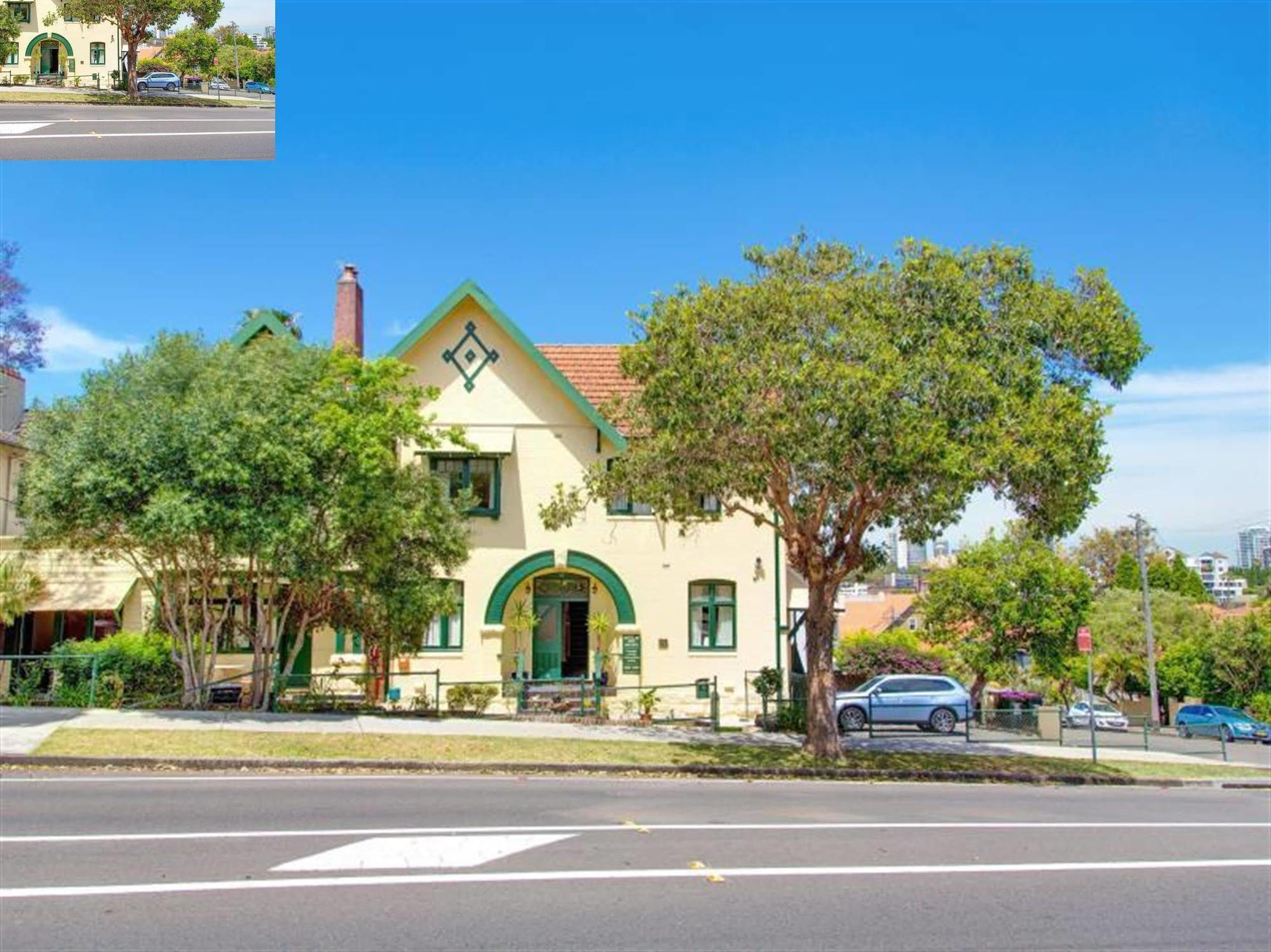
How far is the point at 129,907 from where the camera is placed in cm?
848

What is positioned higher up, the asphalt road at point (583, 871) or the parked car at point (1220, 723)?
the asphalt road at point (583, 871)

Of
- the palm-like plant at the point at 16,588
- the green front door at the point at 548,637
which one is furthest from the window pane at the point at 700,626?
the palm-like plant at the point at 16,588

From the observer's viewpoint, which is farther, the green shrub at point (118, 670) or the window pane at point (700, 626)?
the window pane at point (700, 626)

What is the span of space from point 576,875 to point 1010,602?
35693 millimetres

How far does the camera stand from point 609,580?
28.6m

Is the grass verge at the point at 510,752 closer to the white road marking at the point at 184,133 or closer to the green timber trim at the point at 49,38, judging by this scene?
the white road marking at the point at 184,133

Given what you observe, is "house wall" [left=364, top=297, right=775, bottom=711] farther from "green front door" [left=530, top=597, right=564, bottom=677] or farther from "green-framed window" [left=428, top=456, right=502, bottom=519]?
"green front door" [left=530, top=597, right=564, bottom=677]

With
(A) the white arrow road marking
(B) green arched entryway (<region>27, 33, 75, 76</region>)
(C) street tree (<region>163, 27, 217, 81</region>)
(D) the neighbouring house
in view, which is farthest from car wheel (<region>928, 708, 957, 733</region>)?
(B) green arched entryway (<region>27, 33, 75, 76</region>)

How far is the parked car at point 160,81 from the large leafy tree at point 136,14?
38 centimetres

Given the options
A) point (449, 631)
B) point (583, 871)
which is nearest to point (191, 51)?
point (583, 871)

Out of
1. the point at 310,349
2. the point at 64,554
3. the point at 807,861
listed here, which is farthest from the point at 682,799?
the point at 64,554

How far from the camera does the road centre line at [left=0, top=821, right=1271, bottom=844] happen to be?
11.0 m

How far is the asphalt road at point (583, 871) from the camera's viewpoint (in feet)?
27.1

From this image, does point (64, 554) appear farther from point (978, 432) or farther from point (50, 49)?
point (978, 432)
